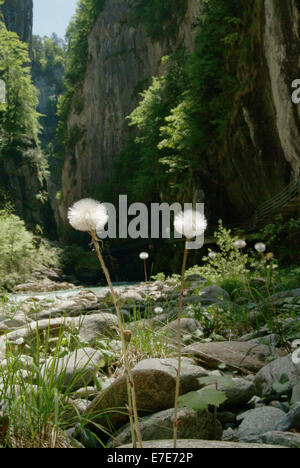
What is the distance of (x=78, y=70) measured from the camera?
39.3m

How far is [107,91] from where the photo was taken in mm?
35625

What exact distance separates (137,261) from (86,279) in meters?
4.27

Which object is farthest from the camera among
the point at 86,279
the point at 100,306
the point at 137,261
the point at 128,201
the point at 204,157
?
the point at 128,201

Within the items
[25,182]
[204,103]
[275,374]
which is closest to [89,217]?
[275,374]

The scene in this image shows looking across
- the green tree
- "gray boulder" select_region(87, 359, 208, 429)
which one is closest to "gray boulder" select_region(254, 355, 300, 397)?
"gray boulder" select_region(87, 359, 208, 429)

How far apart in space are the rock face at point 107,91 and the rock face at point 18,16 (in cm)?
1835

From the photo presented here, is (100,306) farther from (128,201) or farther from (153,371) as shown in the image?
(128,201)

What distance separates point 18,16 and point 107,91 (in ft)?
83.6

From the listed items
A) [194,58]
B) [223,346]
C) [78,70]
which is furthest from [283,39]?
[78,70]

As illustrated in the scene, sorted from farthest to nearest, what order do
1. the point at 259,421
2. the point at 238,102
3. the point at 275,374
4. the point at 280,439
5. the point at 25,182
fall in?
the point at 25,182 → the point at 238,102 → the point at 275,374 → the point at 259,421 → the point at 280,439

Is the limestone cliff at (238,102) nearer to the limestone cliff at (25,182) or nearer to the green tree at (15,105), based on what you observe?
the limestone cliff at (25,182)

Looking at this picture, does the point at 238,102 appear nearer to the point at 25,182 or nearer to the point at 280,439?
the point at 280,439

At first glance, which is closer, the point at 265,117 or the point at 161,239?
the point at 265,117

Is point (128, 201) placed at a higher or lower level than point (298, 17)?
→ lower
